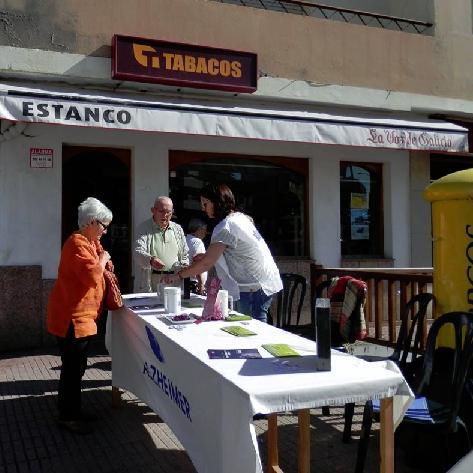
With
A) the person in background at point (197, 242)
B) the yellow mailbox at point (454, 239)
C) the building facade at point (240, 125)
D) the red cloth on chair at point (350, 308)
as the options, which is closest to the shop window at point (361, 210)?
the building facade at point (240, 125)

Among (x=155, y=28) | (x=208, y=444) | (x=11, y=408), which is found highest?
(x=155, y=28)

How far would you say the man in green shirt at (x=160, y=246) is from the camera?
5.89m

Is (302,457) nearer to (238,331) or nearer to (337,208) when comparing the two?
(238,331)

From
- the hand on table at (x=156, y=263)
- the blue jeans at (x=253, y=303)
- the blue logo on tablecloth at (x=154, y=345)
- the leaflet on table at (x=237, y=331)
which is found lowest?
the blue logo on tablecloth at (x=154, y=345)

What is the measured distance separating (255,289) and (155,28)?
14.3 ft

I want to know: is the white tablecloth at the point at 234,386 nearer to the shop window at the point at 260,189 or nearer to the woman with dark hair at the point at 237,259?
the woman with dark hair at the point at 237,259

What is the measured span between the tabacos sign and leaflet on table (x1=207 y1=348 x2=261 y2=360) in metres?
4.89

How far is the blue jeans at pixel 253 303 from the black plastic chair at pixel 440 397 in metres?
1.31

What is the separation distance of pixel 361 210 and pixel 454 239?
535 cm

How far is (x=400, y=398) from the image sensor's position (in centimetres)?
264

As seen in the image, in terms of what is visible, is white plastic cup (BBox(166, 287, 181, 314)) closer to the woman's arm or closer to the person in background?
the woman's arm

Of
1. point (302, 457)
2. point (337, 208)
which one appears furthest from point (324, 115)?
point (302, 457)

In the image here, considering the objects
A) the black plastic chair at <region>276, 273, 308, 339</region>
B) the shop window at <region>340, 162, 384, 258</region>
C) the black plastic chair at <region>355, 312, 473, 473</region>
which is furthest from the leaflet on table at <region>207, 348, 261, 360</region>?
the shop window at <region>340, 162, 384, 258</region>

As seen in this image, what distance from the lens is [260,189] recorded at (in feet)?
28.0
